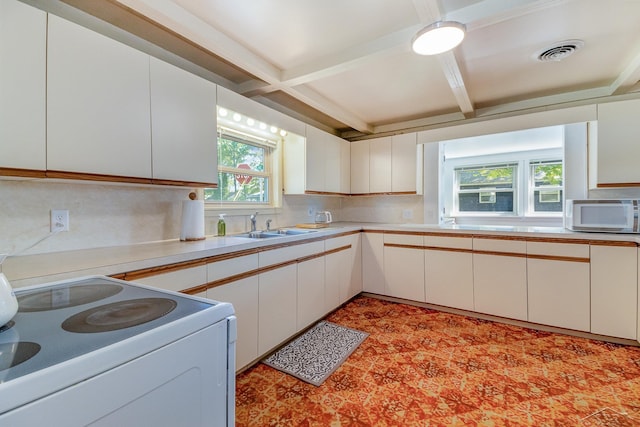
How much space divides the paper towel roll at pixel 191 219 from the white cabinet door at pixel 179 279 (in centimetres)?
53

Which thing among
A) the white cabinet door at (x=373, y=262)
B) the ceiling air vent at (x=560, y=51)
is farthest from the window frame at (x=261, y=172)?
the ceiling air vent at (x=560, y=51)

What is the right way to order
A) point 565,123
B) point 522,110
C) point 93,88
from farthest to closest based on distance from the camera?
point 522,110 < point 565,123 < point 93,88

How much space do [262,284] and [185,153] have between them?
40.4 inches

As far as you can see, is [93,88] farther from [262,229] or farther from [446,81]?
[446,81]

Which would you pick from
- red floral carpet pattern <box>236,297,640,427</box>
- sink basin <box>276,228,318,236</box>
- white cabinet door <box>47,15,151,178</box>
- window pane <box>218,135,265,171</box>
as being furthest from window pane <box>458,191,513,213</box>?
white cabinet door <box>47,15,151,178</box>

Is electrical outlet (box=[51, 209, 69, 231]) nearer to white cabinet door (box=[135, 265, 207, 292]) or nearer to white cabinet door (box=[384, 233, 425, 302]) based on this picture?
white cabinet door (box=[135, 265, 207, 292])

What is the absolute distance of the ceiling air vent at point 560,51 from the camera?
2014 mm

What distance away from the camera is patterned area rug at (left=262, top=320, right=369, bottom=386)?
74.2 inches

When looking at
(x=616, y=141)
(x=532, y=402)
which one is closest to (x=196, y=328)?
(x=532, y=402)

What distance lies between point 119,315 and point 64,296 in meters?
0.35

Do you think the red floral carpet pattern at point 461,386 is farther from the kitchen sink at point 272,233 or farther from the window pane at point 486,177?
the window pane at point 486,177

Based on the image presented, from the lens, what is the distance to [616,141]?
2.50m

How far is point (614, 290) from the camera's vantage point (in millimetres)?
2217

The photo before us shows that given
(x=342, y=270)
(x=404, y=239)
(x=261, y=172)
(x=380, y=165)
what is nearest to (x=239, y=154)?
(x=261, y=172)
